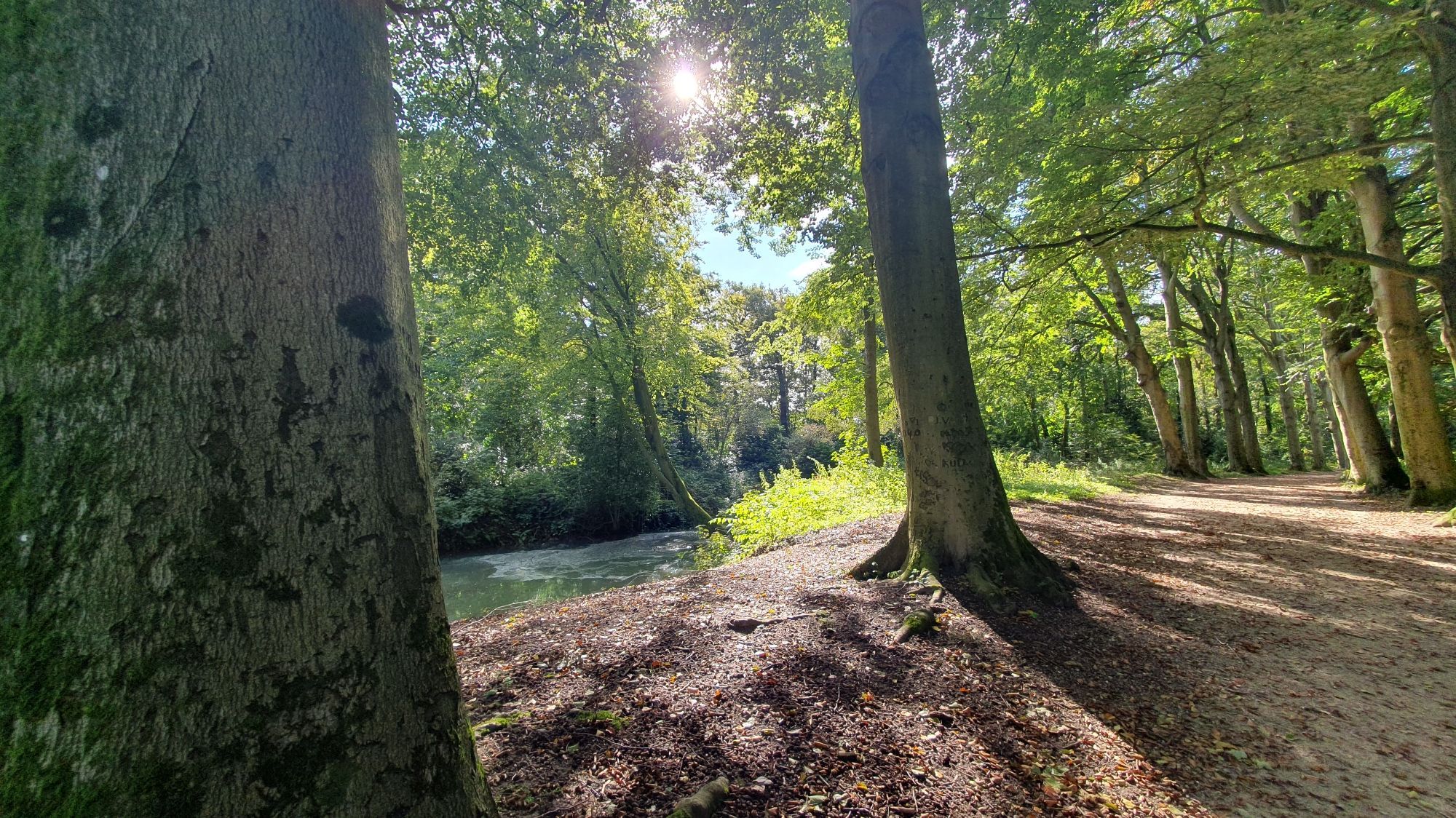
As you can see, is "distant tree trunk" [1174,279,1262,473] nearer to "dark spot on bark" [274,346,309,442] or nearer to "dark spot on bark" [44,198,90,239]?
"dark spot on bark" [274,346,309,442]

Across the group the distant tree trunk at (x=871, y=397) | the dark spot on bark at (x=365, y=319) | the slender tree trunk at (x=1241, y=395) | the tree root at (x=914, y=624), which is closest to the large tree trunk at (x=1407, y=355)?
the distant tree trunk at (x=871, y=397)

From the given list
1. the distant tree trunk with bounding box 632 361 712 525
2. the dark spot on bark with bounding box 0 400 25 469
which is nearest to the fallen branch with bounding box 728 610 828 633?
the dark spot on bark with bounding box 0 400 25 469

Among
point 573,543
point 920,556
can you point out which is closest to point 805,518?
point 920,556

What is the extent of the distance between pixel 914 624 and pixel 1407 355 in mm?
8748

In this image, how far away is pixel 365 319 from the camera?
4.44 feet

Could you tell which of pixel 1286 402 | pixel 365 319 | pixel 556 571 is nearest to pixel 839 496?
pixel 556 571

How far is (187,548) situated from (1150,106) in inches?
284

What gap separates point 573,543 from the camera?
15.3 metres

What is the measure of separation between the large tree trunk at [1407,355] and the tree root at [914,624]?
8421 millimetres

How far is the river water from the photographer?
29.8 feet

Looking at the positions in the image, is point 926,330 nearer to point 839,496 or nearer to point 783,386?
point 839,496

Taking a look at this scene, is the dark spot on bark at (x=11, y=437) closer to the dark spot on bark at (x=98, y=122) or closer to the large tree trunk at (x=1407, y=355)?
the dark spot on bark at (x=98, y=122)

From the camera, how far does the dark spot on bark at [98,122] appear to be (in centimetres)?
112

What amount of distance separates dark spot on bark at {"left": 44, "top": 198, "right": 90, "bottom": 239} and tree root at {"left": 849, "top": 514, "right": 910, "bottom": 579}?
13.9 ft
